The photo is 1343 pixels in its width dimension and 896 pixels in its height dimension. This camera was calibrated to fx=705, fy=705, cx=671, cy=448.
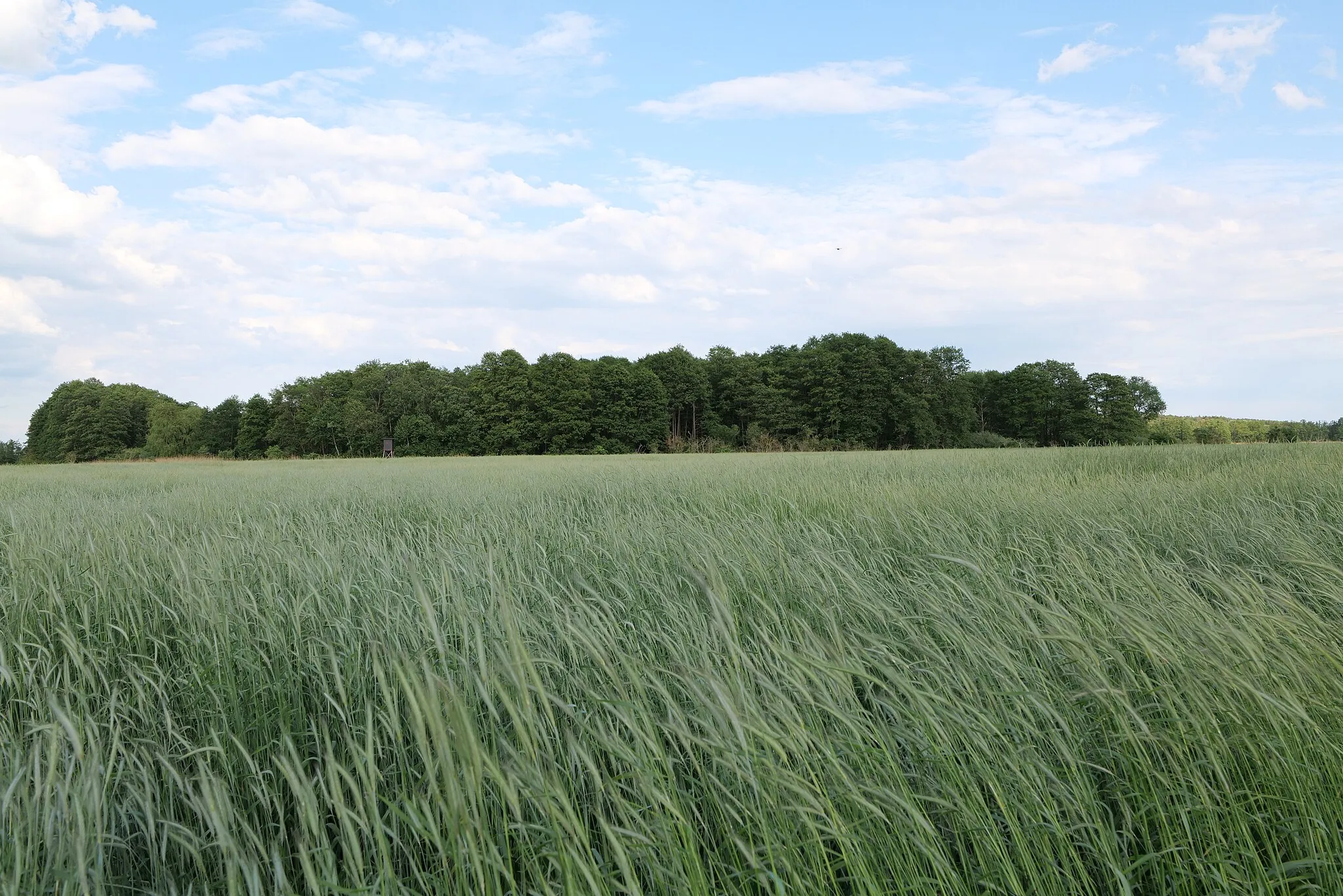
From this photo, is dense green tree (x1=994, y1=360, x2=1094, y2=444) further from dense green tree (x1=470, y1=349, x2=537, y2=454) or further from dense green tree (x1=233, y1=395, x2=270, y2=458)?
dense green tree (x1=233, y1=395, x2=270, y2=458)

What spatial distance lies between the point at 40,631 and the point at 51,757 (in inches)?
94.9

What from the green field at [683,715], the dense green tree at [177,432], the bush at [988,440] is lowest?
the green field at [683,715]

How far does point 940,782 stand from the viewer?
54.5 inches

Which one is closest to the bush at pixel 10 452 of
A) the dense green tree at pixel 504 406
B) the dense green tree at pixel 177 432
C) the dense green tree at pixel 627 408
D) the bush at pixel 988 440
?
the dense green tree at pixel 177 432

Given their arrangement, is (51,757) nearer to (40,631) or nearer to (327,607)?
(327,607)

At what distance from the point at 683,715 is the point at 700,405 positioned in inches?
2098

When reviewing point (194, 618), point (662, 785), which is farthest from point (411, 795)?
point (194, 618)

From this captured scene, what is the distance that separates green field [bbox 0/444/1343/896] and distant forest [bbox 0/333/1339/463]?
41.4 metres

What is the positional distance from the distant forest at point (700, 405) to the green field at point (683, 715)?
4138 centimetres

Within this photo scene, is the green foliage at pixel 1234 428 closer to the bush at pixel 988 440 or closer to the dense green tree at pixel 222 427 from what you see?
the bush at pixel 988 440

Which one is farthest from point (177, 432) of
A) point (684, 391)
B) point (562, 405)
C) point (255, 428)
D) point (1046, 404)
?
point (1046, 404)

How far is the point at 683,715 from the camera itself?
122cm

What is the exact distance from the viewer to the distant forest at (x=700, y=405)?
4934 centimetres

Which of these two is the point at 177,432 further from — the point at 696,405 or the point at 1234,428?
the point at 1234,428
